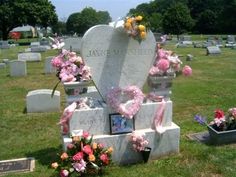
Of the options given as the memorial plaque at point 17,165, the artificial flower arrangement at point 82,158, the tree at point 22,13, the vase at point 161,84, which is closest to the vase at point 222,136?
the vase at point 161,84

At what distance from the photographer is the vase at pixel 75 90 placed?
21.2ft

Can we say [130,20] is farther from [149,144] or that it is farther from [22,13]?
[22,13]

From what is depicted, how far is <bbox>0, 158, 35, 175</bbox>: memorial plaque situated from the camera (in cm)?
643

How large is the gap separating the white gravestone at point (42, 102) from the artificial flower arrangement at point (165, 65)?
13.5 feet

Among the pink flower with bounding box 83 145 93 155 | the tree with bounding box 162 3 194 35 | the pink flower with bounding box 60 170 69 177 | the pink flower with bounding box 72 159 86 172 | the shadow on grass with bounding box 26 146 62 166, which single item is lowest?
the shadow on grass with bounding box 26 146 62 166

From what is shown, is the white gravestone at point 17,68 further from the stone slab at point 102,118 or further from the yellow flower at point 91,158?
the yellow flower at point 91,158

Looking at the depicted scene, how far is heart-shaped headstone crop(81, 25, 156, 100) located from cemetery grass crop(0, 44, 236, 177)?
1468 millimetres

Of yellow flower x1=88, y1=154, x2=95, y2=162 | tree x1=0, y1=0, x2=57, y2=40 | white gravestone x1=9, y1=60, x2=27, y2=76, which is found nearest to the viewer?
yellow flower x1=88, y1=154, x2=95, y2=162

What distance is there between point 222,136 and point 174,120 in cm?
212

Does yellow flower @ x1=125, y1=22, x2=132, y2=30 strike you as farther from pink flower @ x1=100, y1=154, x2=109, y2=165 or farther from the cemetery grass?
the cemetery grass

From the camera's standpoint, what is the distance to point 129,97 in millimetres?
6645

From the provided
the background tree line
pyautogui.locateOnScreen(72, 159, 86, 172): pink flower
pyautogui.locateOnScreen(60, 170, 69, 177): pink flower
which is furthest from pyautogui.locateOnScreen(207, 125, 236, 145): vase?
the background tree line

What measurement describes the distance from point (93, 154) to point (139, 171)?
824 mm

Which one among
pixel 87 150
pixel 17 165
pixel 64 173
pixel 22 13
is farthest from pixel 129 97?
pixel 22 13
